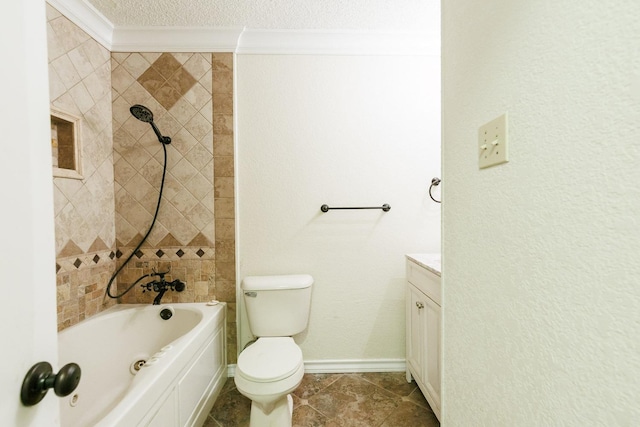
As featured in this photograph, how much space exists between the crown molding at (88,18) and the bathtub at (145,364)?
1716 mm

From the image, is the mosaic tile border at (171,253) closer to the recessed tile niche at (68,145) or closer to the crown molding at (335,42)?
the recessed tile niche at (68,145)

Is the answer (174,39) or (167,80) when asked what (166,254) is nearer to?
(167,80)

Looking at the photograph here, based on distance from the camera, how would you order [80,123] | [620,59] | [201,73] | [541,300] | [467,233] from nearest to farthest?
[620,59]
[541,300]
[467,233]
[80,123]
[201,73]

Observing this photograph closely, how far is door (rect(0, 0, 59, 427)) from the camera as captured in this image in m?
0.38

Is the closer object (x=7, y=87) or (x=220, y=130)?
(x=7, y=87)

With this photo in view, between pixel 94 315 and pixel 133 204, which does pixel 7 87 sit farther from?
pixel 94 315

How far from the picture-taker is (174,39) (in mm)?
1747

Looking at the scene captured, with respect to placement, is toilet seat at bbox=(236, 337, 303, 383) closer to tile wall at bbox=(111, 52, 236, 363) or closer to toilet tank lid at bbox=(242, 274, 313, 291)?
toilet tank lid at bbox=(242, 274, 313, 291)

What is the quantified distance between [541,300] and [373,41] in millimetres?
1867

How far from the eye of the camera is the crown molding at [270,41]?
1734mm

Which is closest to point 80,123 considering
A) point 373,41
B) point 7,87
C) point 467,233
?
point 7,87

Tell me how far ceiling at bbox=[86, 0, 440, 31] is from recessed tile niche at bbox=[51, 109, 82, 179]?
28.8 inches

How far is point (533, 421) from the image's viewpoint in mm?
498

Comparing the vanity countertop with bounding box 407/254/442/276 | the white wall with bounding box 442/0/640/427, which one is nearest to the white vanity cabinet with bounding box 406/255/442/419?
the vanity countertop with bounding box 407/254/442/276
